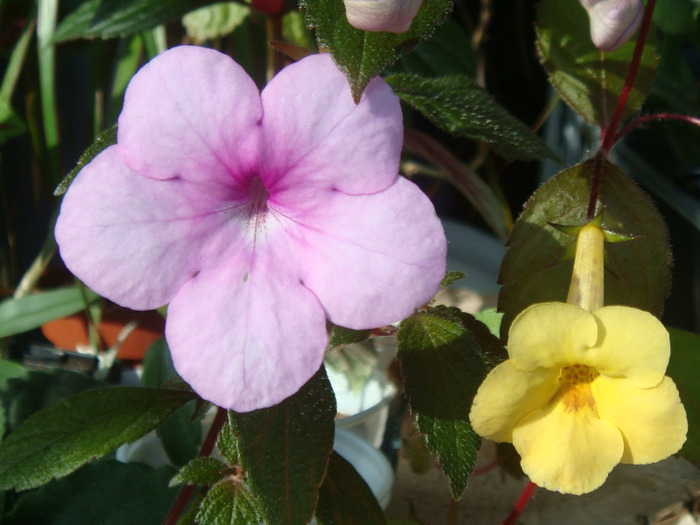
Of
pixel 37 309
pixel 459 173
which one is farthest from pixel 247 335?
pixel 37 309

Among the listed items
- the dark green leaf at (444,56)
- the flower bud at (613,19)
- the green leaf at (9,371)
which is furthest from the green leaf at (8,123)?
the flower bud at (613,19)

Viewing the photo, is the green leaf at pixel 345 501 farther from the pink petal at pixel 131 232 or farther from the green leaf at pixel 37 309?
the green leaf at pixel 37 309

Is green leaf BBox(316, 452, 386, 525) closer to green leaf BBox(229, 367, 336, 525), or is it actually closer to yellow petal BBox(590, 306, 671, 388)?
green leaf BBox(229, 367, 336, 525)

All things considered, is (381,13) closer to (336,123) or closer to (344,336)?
(336,123)

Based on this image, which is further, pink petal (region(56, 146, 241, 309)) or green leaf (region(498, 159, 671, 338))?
green leaf (region(498, 159, 671, 338))

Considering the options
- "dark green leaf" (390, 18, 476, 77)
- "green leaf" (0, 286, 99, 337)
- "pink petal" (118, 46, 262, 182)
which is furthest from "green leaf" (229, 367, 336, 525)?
"green leaf" (0, 286, 99, 337)

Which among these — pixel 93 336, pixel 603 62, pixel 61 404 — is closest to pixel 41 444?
pixel 61 404

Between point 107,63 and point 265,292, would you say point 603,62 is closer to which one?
point 265,292
